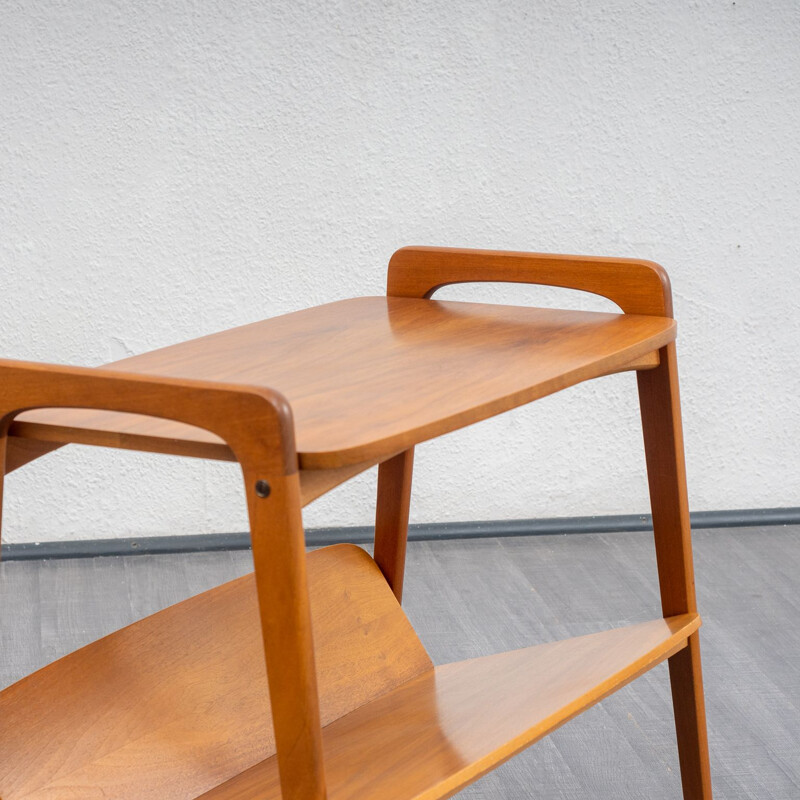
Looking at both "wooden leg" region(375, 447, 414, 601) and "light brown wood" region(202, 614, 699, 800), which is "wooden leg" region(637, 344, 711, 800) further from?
"wooden leg" region(375, 447, 414, 601)

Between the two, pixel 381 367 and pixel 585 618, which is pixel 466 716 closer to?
pixel 381 367

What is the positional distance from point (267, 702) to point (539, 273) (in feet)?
1.68

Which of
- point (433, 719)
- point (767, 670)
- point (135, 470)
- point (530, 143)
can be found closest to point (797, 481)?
point (767, 670)

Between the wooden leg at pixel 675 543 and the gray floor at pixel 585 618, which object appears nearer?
the wooden leg at pixel 675 543

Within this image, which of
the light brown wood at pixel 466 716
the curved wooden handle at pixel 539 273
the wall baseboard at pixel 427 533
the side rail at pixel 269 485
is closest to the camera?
the side rail at pixel 269 485

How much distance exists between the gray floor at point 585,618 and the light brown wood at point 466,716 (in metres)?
0.36

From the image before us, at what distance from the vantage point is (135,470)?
2.13 m

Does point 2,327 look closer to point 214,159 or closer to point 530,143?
point 214,159

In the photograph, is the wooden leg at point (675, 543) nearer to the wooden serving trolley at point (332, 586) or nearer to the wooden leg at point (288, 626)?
the wooden serving trolley at point (332, 586)

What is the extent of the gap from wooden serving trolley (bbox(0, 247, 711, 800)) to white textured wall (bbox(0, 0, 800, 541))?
936mm

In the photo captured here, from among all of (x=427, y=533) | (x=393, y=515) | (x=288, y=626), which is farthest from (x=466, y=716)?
(x=427, y=533)

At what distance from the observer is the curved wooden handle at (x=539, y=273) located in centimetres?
108

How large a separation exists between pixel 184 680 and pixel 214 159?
1.27 meters

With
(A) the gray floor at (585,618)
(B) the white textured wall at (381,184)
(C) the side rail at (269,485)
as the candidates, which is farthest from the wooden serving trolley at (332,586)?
(B) the white textured wall at (381,184)
